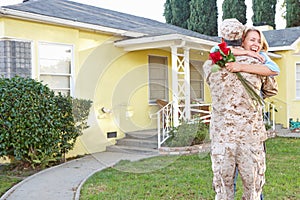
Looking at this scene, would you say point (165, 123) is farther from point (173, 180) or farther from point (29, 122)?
point (29, 122)

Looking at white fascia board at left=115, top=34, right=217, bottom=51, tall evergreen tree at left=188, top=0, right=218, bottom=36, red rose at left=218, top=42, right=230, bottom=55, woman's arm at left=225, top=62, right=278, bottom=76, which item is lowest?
woman's arm at left=225, top=62, right=278, bottom=76

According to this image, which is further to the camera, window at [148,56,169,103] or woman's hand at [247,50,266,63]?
window at [148,56,169,103]

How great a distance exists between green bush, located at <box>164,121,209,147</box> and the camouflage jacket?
5731mm

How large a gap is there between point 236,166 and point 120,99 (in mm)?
7220

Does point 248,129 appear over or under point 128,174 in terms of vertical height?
over

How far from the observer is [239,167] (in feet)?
9.20

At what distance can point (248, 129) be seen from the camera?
275 cm

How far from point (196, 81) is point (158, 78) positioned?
2352mm

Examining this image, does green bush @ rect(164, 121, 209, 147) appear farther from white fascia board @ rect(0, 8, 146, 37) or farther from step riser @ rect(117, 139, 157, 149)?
white fascia board @ rect(0, 8, 146, 37)

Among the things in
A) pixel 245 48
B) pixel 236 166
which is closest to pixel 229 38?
pixel 245 48

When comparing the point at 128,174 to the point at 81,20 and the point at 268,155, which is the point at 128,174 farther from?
the point at 81,20

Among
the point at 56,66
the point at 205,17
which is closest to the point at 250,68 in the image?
the point at 56,66

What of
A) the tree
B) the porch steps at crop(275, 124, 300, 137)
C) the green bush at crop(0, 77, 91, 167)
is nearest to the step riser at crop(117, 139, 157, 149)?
the green bush at crop(0, 77, 91, 167)

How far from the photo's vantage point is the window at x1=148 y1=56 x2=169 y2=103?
11031 millimetres
